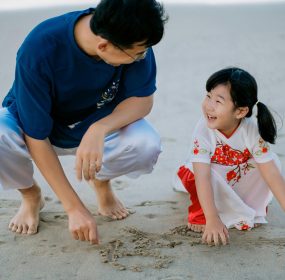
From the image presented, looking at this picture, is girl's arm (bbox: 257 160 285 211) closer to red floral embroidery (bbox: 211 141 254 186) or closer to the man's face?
red floral embroidery (bbox: 211 141 254 186)

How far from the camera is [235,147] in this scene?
2.17 meters

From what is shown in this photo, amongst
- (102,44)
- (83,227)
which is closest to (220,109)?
(102,44)

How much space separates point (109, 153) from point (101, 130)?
9.9 inches

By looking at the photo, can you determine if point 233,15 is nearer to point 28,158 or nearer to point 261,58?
point 261,58

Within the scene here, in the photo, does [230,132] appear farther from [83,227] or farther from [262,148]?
[83,227]

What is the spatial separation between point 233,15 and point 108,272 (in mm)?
4699

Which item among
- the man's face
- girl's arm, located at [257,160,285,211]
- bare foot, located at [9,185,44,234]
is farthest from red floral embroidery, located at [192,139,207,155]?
bare foot, located at [9,185,44,234]

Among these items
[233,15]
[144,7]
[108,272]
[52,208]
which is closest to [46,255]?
[108,272]

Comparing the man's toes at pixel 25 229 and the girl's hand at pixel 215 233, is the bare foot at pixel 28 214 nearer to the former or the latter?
the man's toes at pixel 25 229

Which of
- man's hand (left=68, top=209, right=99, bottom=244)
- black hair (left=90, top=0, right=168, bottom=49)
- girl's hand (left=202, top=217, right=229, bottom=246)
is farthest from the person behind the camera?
girl's hand (left=202, top=217, right=229, bottom=246)

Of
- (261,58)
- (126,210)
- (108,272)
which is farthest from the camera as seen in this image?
(261,58)

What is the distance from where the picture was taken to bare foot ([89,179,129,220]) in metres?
2.28

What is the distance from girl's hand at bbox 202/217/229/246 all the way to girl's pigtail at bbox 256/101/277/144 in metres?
0.35

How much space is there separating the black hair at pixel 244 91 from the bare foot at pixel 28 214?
0.79m
